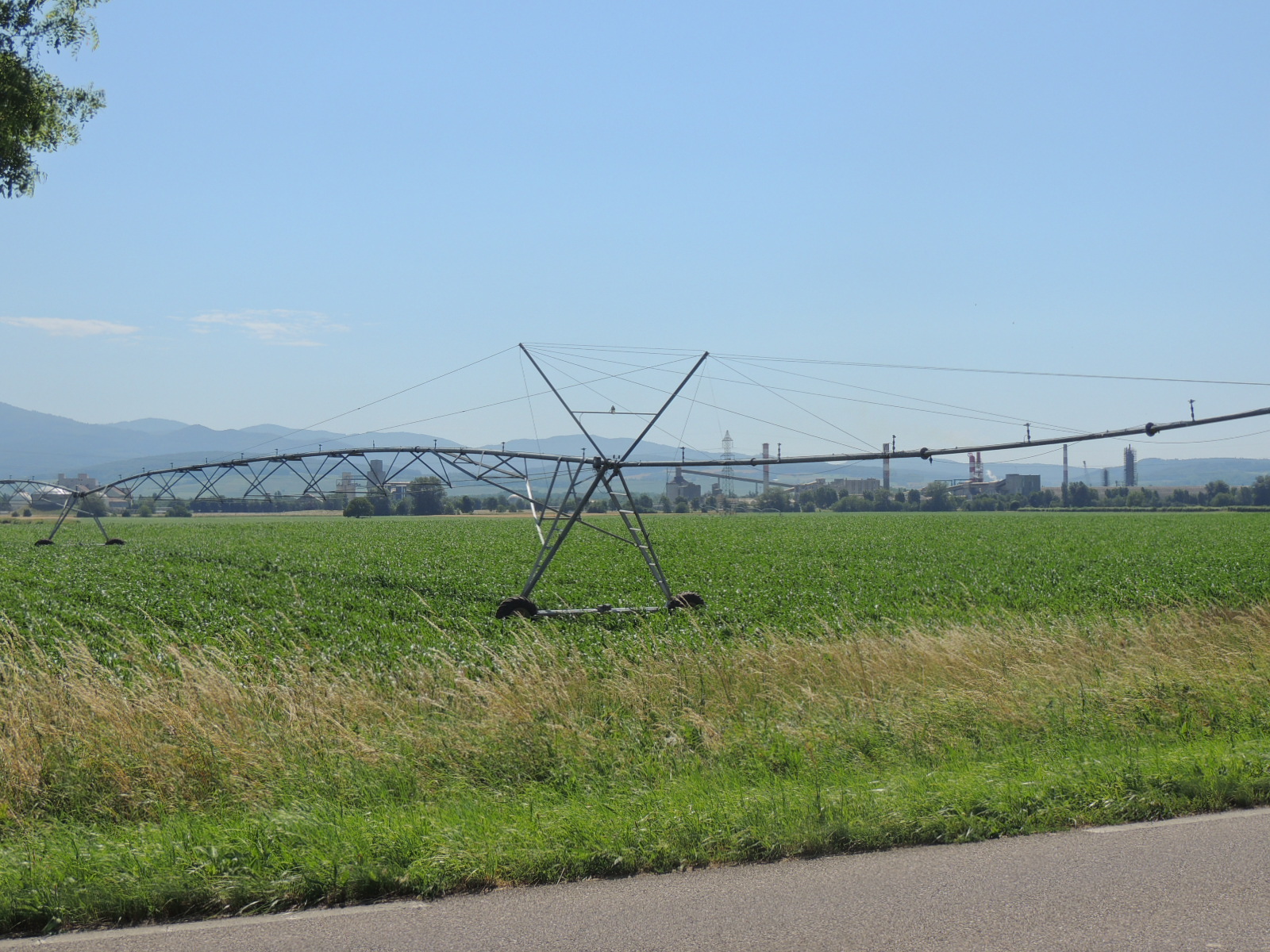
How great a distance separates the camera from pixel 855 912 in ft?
16.1

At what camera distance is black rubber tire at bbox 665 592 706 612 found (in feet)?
68.4

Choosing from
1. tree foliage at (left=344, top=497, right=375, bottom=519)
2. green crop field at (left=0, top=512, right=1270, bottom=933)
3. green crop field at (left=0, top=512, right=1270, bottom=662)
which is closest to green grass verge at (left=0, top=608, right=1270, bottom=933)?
green crop field at (left=0, top=512, right=1270, bottom=933)

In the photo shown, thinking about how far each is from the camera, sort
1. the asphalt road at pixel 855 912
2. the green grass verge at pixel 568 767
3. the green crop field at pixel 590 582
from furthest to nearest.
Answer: the green crop field at pixel 590 582 → the green grass verge at pixel 568 767 → the asphalt road at pixel 855 912

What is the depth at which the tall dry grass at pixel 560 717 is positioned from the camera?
24.8ft

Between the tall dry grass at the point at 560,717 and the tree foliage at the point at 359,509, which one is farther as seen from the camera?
the tree foliage at the point at 359,509

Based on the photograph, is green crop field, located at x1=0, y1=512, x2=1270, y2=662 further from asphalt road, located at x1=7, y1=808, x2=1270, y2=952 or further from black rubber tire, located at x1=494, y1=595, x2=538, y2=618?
asphalt road, located at x1=7, y1=808, x2=1270, y2=952

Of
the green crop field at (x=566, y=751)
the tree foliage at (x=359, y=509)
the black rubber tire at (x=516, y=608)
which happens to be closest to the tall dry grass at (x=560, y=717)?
the green crop field at (x=566, y=751)

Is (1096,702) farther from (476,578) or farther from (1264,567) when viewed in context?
(1264,567)

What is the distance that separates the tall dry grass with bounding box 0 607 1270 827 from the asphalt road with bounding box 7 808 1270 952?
215cm

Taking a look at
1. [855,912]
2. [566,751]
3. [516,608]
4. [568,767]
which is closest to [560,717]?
[566,751]

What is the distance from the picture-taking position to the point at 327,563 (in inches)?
1363

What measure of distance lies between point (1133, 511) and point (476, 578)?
→ 87794 millimetres

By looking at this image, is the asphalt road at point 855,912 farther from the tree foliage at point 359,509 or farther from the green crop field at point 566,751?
the tree foliage at point 359,509

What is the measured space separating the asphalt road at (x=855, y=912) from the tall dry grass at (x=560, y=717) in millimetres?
2150
